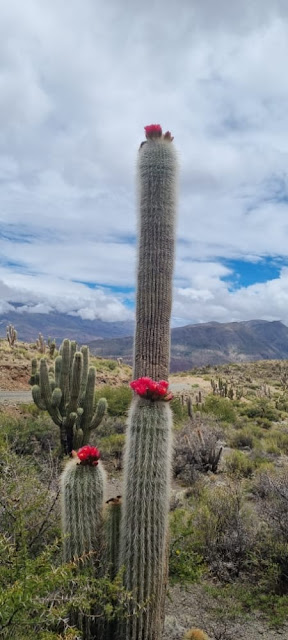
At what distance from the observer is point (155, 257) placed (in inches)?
221

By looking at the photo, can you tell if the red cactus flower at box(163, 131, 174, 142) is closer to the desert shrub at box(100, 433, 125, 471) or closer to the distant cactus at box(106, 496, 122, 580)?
the distant cactus at box(106, 496, 122, 580)

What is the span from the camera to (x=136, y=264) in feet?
19.2

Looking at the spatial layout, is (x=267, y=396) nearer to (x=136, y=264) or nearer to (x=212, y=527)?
(x=212, y=527)

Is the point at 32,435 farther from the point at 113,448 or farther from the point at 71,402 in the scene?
the point at 113,448

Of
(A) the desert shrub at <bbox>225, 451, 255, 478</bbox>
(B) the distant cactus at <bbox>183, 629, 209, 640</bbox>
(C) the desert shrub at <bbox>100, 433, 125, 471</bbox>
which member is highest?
(C) the desert shrub at <bbox>100, 433, 125, 471</bbox>

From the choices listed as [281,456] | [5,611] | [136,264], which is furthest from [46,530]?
[281,456]

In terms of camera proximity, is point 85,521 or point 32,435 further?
point 32,435

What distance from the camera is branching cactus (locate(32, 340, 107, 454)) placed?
39.3 ft

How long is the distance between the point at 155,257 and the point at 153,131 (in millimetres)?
1706

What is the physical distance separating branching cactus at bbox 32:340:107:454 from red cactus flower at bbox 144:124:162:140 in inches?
278

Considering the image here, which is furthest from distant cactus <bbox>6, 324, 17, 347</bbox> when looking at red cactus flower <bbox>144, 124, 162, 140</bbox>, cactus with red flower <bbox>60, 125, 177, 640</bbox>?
cactus with red flower <bbox>60, 125, 177, 640</bbox>

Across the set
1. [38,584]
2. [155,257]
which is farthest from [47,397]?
[38,584]

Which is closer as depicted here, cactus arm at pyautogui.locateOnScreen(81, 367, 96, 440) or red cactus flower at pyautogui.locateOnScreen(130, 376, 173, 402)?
red cactus flower at pyautogui.locateOnScreen(130, 376, 173, 402)

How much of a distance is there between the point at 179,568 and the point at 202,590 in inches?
16.5
